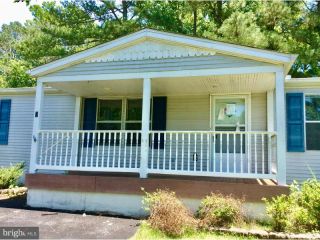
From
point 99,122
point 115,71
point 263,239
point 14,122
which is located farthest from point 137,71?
point 14,122

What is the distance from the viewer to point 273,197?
554 cm

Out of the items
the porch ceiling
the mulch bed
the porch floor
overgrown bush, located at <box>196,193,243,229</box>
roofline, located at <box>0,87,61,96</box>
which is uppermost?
roofline, located at <box>0,87,61,96</box>

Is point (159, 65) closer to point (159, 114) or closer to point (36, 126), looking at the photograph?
point (159, 114)

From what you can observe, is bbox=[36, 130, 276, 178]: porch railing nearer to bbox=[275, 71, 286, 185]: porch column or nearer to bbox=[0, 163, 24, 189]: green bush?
bbox=[275, 71, 286, 185]: porch column

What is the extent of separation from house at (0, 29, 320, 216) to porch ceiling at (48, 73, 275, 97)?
1.0 inches

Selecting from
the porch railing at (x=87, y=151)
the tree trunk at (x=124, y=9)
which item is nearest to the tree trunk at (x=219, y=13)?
the tree trunk at (x=124, y=9)

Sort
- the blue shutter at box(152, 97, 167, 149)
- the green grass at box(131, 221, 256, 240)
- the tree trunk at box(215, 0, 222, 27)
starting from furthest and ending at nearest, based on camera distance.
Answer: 1. the tree trunk at box(215, 0, 222, 27)
2. the blue shutter at box(152, 97, 167, 149)
3. the green grass at box(131, 221, 256, 240)

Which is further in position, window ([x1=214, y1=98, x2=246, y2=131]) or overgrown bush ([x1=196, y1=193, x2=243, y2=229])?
window ([x1=214, y1=98, x2=246, y2=131])

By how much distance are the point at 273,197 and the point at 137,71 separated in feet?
12.7

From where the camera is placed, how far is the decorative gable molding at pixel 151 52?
6598mm

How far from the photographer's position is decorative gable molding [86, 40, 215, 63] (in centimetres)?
660

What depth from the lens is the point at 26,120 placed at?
992 cm

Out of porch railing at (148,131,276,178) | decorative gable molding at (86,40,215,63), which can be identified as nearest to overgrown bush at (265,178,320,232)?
porch railing at (148,131,276,178)

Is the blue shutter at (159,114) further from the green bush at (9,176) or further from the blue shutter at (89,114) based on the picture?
the green bush at (9,176)
